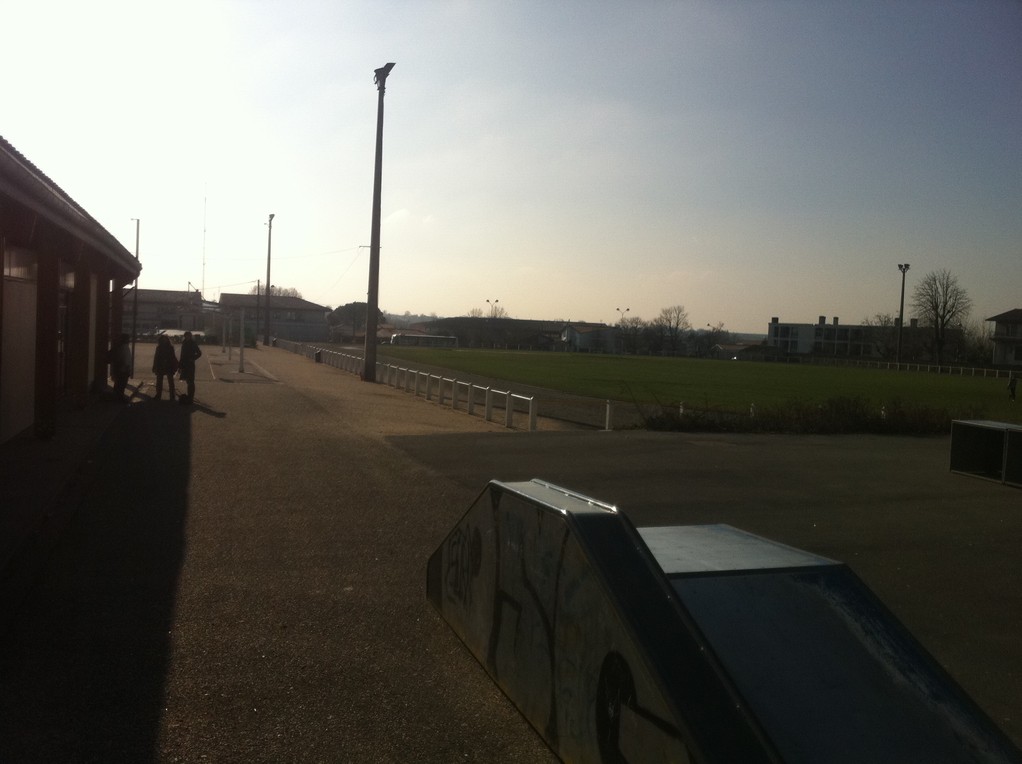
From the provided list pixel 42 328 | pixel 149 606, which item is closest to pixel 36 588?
pixel 149 606

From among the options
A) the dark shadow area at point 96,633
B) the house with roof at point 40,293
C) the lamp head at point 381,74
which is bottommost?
the dark shadow area at point 96,633

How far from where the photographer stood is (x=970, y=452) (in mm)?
14977

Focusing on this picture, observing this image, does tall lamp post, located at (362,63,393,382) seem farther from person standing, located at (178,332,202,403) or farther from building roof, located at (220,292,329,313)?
building roof, located at (220,292,329,313)

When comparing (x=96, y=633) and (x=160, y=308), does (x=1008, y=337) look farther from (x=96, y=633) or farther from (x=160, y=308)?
(x=96, y=633)

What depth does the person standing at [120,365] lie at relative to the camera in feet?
71.2

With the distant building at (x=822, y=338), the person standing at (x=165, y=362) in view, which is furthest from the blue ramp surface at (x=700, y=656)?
the distant building at (x=822, y=338)

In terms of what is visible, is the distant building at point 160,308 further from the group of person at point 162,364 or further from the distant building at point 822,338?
the distant building at point 822,338

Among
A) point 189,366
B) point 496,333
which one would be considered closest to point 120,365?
point 189,366

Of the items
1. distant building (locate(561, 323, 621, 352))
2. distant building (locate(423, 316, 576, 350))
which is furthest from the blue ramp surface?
distant building (locate(561, 323, 621, 352))

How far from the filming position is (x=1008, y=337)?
10538 centimetres

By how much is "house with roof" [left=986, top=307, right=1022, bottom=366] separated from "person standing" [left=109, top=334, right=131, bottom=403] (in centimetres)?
10151

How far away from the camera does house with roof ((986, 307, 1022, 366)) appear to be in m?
105

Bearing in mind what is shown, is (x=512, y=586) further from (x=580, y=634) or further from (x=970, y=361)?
(x=970, y=361)

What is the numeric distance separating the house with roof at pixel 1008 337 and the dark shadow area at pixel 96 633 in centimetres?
10937
